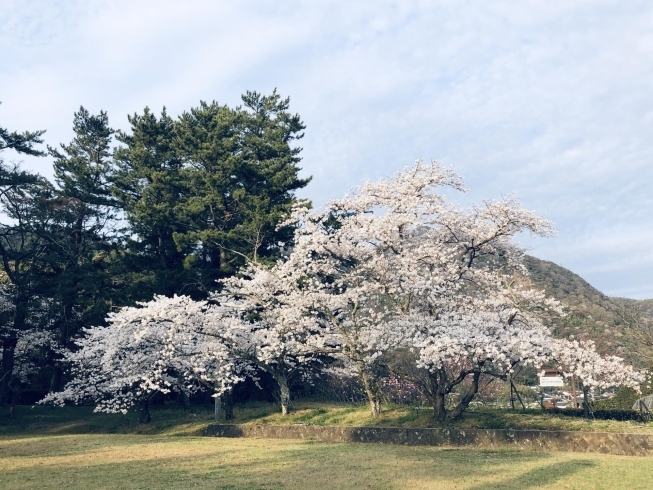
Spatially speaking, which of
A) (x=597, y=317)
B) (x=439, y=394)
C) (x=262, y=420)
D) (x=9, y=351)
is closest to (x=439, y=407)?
(x=439, y=394)

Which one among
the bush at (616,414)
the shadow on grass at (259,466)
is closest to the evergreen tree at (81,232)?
the shadow on grass at (259,466)

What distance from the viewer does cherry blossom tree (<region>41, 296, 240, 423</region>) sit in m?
20.9

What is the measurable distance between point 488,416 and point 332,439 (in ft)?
16.9

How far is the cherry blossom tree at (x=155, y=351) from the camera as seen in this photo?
68.5 feet

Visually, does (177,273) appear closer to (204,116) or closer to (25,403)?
(204,116)

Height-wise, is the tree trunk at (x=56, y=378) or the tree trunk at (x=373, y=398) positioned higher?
the tree trunk at (x=56, y=378)

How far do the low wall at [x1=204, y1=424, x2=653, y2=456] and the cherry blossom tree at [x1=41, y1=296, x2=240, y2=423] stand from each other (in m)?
4.19

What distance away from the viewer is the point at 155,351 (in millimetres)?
22812

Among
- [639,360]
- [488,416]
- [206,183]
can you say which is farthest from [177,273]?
[639,360]

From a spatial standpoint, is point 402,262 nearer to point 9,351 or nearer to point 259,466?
point 259,466

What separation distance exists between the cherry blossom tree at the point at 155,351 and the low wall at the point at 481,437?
165 inches

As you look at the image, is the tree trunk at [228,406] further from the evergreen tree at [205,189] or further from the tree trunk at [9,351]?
the tree trunk at [9,351]

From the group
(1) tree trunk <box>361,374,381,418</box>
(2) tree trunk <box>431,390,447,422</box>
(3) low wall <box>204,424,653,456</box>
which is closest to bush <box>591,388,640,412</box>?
(2) tree trunk <box>431,390,447,422</box>

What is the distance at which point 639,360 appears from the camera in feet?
109
